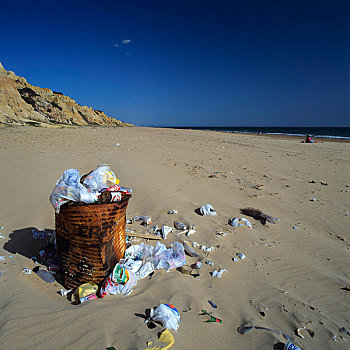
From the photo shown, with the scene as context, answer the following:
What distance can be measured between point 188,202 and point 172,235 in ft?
4.06

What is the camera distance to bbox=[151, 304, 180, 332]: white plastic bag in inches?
61.8

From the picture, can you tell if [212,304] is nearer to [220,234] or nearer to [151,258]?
[151,258]

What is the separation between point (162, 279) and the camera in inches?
83.0

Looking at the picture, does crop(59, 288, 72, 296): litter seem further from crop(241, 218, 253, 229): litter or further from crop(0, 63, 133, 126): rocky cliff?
crop(0, 63, 133, 126): rocky cliff

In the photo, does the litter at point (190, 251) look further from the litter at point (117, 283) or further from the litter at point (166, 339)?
the litter at point (166, 339)

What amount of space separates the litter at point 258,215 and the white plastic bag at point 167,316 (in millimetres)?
2212

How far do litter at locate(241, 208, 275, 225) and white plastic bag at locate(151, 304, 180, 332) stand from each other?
2212 mm

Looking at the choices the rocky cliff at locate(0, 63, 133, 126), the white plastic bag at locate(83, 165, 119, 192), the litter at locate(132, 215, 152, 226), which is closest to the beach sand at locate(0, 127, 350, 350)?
the litter at locate(132, 215, 152, 226)

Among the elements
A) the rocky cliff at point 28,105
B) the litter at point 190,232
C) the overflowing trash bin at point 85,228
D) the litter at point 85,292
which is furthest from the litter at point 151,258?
the rocky cliff at point 28,105

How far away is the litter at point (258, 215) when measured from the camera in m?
3.41

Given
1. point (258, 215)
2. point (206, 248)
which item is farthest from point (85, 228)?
point (258, 215)

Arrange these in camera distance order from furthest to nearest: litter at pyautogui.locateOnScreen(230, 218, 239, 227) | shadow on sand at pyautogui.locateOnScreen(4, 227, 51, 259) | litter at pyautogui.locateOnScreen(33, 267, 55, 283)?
1. litter at pyautogui.locateOnScreen(230, 218, 239, 227)
2. shadow on sand at pyautogui.locateOnScreen(4, 227, 51, 259)
3. litter at pyautogui.locateOnScreen(33, 267, 55, 283)

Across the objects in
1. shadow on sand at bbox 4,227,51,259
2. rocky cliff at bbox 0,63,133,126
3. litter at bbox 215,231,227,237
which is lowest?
litter at bbox 215,231,227,237

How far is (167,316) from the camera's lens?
5.28ft
